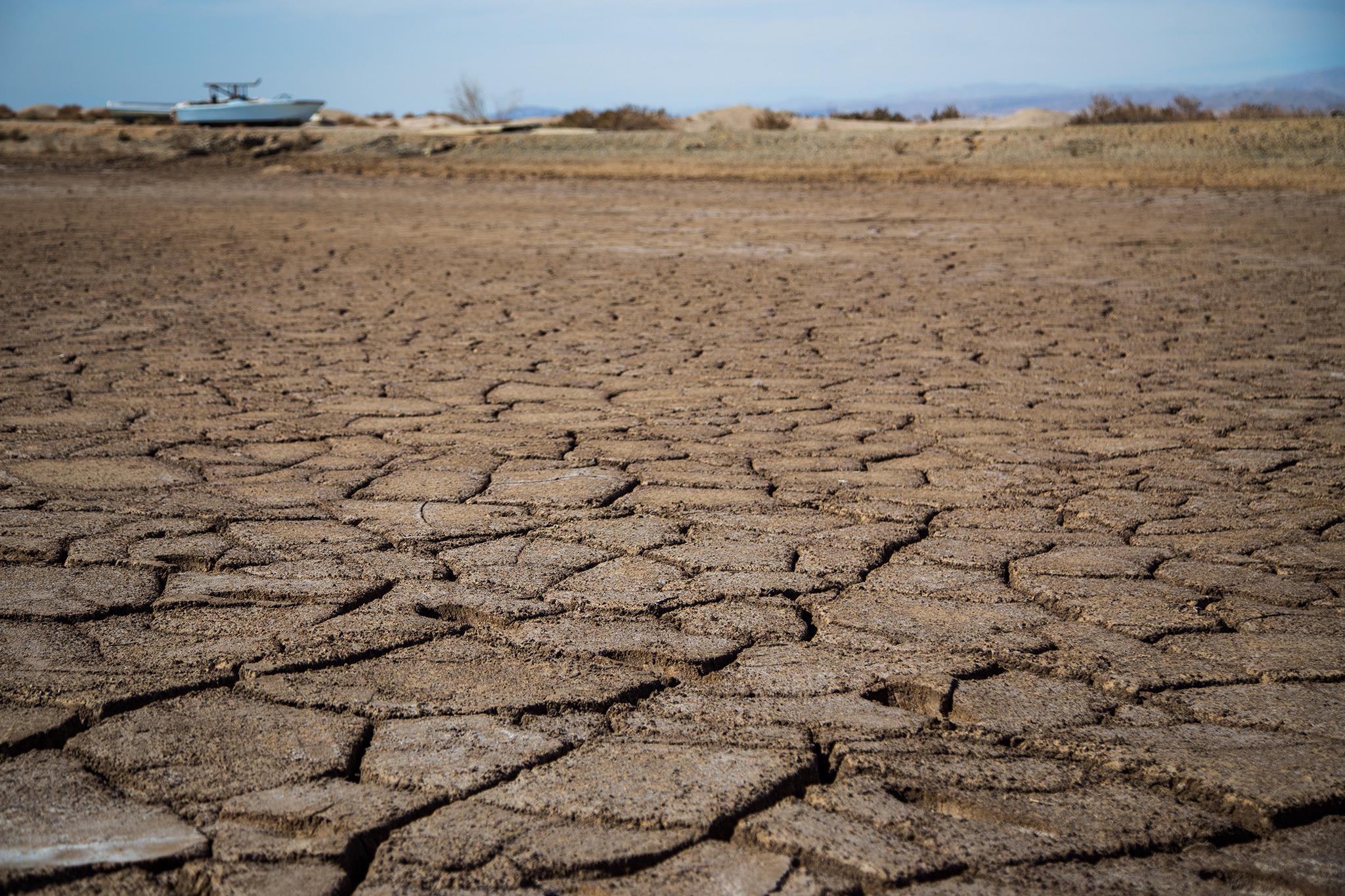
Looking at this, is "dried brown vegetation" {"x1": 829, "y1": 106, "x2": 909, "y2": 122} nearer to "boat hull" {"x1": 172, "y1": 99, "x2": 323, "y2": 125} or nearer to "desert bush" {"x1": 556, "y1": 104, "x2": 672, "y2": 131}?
"desert bush" {"x1": 556, "y1": 104, "x2": 672, "y2": 131}

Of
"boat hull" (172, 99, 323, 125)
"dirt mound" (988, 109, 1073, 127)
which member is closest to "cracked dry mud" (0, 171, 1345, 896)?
"dirt mound" (988, 109, 1073, 127)

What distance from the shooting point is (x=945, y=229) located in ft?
31.1

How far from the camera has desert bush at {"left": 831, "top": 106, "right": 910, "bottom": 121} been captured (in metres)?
20.3

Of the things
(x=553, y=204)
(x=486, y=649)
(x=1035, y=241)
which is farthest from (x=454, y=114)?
(x=486, y=649)

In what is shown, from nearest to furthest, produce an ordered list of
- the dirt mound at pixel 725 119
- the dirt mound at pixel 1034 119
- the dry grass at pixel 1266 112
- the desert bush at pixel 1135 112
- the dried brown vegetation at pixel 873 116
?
the dry grass at pixel 1266 112, the desert bush at pixel 1135 112, the dirt mound at pixel 1034 119, the dried brown vegetation at pixel 873 116, the dirt mound at pixel 725 119

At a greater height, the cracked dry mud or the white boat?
the white boat

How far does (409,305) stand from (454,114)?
24.1 meters

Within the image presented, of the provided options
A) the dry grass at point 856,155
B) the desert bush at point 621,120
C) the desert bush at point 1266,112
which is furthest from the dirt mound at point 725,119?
the desert bush at point 1266,112

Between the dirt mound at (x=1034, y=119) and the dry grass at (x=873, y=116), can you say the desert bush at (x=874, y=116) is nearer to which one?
the dry grass at (x=873, y=116)

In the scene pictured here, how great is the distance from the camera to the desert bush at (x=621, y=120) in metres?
21.0

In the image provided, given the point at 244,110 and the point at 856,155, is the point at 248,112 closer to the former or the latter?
the point at 244,110

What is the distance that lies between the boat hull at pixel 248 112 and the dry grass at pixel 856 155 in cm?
331

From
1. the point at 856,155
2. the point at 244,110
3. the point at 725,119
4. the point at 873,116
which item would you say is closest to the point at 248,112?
the point at 244,110

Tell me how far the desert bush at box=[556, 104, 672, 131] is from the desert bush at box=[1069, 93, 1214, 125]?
7579mm
